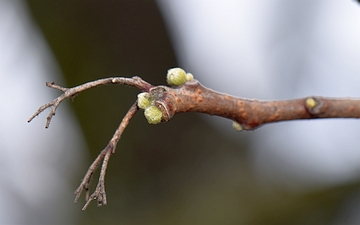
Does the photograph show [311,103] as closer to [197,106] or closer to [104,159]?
[197,106]

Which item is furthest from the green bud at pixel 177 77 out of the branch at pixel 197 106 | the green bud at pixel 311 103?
the green bud at pixel 311 103

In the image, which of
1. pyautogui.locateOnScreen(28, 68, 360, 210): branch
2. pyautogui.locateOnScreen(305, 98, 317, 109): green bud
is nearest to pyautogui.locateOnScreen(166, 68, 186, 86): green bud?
pyautogui.locateOnScreen(28, 68, 360, 210): branch

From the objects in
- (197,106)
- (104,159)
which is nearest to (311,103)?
(197,106)

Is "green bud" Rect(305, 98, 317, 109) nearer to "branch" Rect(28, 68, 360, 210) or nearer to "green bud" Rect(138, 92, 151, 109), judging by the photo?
"branch" Rect(28, 68, 360, 210)

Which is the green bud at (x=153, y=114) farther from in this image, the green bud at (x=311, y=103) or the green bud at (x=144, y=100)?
the green bud at (x=311, y=103)

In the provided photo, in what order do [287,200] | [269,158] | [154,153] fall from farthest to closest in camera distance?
[269,158], [154,153], [287,200]

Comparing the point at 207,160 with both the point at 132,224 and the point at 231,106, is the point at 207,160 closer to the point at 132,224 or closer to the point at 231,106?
the point at 132,224

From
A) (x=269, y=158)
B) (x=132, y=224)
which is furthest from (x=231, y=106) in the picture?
(x=269, y=158)
